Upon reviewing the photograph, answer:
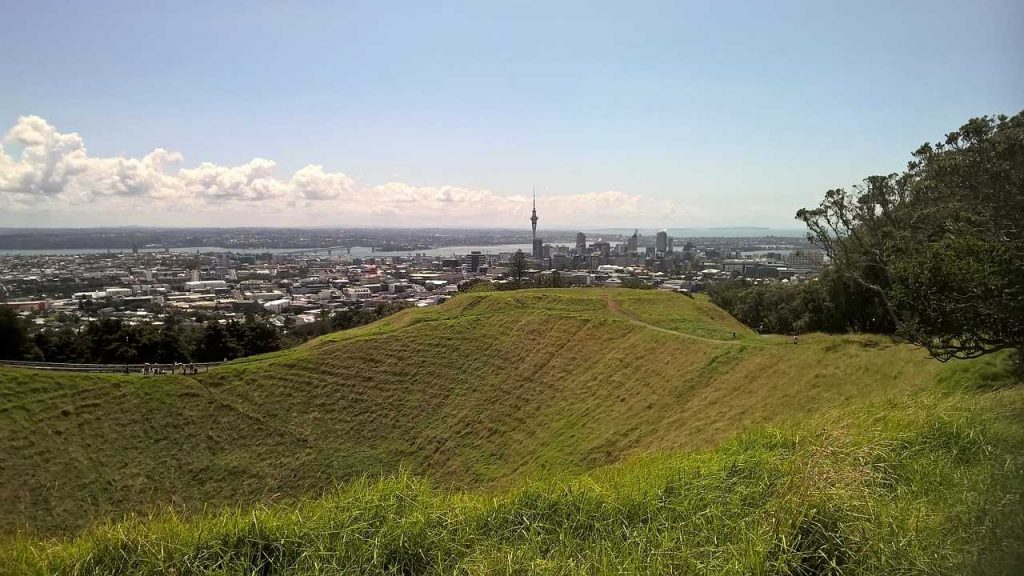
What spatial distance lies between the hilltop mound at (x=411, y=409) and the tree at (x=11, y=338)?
12074mm

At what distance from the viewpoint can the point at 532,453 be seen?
714 inches

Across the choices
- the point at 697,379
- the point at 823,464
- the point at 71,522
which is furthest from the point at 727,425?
the point at 71,522

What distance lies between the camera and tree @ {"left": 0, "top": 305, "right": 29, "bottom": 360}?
30422 mm

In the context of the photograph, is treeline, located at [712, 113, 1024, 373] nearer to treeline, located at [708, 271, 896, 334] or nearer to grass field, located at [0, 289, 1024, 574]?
grass field, located at [0, 289, 1024, 574]

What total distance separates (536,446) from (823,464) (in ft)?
46.9

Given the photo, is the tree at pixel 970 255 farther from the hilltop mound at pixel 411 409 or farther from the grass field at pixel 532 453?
the hilltop mound at pixel 411 409

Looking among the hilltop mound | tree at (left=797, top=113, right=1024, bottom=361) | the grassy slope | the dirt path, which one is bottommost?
the hilltop mound

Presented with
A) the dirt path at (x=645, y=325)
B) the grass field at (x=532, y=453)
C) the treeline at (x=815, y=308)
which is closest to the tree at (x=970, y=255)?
the grass field at (x=532, y=453)

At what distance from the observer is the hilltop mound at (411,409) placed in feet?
51.1

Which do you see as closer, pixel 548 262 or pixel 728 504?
pixel 728 504

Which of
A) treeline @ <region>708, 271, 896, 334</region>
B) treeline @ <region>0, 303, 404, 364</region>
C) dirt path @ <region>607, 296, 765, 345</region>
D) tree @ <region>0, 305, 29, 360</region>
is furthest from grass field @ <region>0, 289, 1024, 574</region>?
tree @ <region>0, 305, 29, 360</region>

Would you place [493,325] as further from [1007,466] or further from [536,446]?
[1007,466]

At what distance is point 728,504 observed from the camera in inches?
198

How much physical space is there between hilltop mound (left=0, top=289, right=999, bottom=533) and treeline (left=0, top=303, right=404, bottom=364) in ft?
30.2
